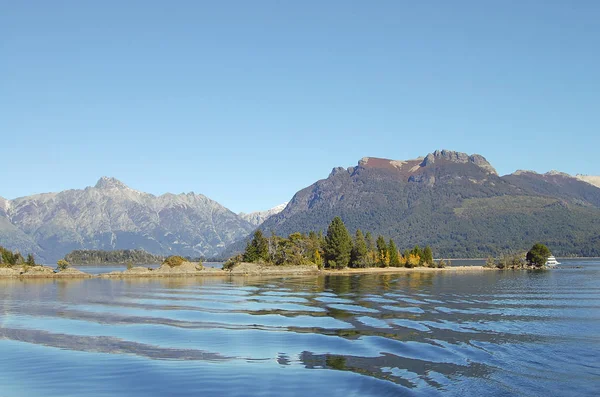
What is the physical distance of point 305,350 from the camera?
41125 mm

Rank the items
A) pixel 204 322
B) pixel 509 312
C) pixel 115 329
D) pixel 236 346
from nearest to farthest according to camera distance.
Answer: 1. pixel 236 346
2. pixel 115 329
3. pixel 204 322
4. pixel 509 312

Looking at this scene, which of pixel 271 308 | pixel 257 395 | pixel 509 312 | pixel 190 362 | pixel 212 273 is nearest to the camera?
pixel 257 395

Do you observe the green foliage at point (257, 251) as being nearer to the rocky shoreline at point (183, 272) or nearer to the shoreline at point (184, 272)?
the rocky shoreline at point (183, 272)

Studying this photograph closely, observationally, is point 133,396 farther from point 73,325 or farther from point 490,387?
point 73,325

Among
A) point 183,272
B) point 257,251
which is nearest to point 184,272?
point 183,272

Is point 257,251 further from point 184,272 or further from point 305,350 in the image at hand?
point 305,350

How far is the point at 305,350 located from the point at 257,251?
6106 inches

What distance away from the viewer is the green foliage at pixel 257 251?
193375 mm

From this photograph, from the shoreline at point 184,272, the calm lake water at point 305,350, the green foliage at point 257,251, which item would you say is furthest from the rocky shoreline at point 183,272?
the calm lake water at point 305,350

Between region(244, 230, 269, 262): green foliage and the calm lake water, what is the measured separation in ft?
399

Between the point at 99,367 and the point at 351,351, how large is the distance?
17.5 m

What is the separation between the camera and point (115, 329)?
53.0 metres

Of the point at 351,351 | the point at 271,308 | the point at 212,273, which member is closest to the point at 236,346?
the point at 351,351

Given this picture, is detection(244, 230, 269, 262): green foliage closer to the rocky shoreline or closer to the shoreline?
the rocky shoreline
